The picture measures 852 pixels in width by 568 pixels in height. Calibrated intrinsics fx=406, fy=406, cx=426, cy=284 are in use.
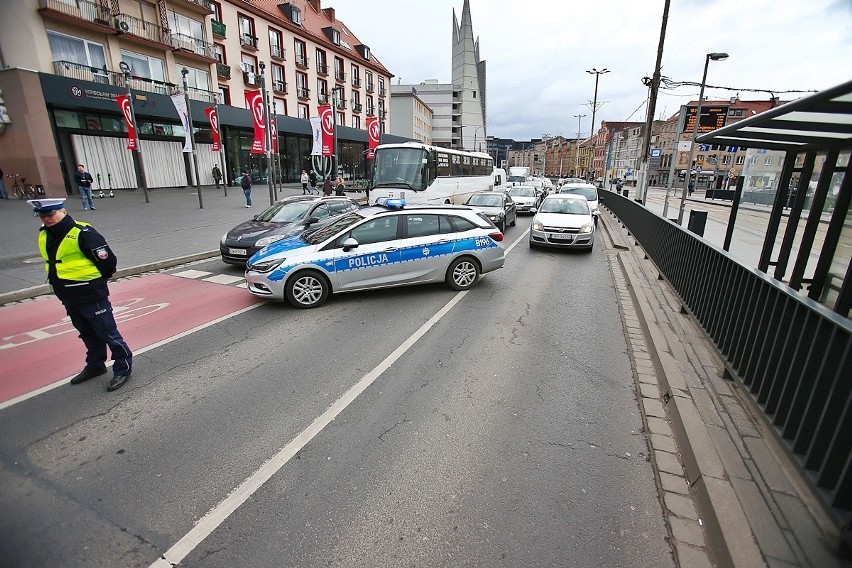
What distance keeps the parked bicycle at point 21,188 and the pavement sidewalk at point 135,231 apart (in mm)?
801

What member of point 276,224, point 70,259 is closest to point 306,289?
point 70,259

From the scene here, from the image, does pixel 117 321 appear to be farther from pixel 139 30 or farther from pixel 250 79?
pixel 250 79

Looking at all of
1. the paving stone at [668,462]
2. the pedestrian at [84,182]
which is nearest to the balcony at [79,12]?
the pedestrian at [84,182]

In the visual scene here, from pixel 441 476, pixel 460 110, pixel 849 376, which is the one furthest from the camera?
pixel 460 110

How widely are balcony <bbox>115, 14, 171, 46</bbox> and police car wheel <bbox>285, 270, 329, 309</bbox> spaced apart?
25.1 m

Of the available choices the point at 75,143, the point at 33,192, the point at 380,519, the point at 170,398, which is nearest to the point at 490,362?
the point at 380,519

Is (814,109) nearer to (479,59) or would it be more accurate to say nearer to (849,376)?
(849,376)

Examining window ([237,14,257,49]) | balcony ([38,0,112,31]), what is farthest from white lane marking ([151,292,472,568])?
window ([237,14,257,49])

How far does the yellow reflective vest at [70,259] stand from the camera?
12.7ft

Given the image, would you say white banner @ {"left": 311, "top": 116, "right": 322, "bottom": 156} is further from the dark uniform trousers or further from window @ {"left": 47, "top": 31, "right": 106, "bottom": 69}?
the dark uniform trousers

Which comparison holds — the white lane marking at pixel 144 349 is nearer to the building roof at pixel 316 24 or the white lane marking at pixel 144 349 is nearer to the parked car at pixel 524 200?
the parked car at pixel 524 200

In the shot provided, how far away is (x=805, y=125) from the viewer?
3602 millimetres

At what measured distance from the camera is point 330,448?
3.35 metres

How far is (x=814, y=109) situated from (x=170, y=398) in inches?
233
